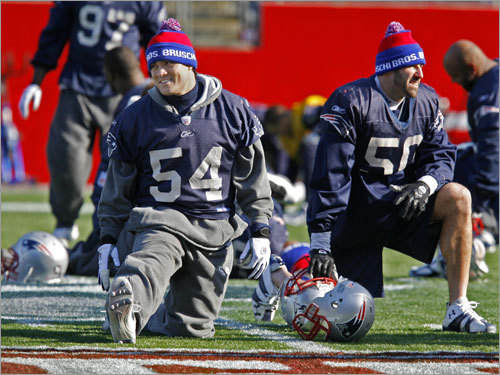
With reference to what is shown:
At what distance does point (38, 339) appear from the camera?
143 inches

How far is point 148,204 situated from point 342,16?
40.6 feet

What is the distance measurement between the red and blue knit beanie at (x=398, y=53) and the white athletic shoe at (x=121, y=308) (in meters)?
1.56

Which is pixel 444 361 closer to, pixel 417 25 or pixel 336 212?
pixel 336 212

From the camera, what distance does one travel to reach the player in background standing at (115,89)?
553cm

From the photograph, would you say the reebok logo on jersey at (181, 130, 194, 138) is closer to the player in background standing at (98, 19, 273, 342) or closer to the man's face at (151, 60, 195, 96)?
the player in background standing at (98, 19, 273, 342)

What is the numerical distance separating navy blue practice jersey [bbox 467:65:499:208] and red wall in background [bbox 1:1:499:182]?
9560 millimetres

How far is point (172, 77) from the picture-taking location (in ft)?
12.6

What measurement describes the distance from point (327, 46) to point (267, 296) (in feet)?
38.8

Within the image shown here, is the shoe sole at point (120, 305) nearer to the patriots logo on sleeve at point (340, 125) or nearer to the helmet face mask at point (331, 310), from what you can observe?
the helmet face mask at point (331, 310)

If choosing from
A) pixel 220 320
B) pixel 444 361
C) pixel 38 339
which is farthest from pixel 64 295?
pixel 444 361

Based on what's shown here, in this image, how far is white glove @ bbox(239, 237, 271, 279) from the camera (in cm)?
379

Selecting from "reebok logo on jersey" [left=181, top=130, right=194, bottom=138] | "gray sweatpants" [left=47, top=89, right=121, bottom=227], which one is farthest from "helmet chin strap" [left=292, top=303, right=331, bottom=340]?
"gray sweatpants" [left=47, top=89, right=121, bottom=227]

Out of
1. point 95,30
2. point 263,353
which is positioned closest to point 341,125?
point 263,353

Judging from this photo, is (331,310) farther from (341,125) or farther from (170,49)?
(170,49)
